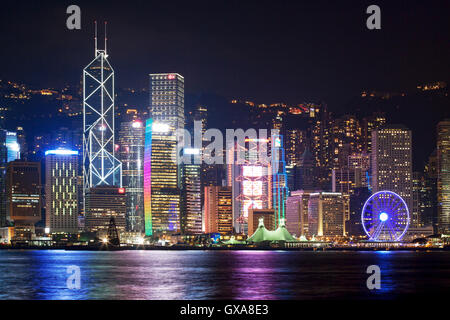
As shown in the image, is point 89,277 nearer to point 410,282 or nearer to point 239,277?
point 239,277

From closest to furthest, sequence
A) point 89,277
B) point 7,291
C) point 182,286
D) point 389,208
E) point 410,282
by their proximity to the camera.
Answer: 1. point 7,291
2. point 182,286
3. point 410,282
4. point 89,277
5. point 389,208

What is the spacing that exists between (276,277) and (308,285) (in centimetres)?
1220

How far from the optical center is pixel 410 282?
78812mm

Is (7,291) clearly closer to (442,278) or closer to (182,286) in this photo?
(182,286)

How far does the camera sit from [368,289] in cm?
6962

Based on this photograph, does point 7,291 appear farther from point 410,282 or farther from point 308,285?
point 410,282
